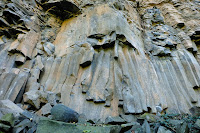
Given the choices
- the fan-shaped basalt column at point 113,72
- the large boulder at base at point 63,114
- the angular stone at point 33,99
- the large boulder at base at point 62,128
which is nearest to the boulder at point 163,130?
the large boulder at base at point 62,128

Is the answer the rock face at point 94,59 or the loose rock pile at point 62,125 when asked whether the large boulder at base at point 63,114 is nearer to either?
the loose rock pile at point 62,125

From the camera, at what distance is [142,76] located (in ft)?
20.0

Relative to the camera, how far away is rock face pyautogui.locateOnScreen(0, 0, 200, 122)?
5.07 m

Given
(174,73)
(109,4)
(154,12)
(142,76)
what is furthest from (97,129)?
(154,12)

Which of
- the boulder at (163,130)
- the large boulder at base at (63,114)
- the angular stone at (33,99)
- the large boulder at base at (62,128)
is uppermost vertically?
the angular stone at (33,99)

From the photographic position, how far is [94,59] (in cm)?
644

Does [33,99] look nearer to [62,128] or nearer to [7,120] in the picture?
[7,120]

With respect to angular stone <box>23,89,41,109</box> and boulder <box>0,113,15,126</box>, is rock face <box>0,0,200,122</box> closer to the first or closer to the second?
angular stone <box>23,89,41,109</box>

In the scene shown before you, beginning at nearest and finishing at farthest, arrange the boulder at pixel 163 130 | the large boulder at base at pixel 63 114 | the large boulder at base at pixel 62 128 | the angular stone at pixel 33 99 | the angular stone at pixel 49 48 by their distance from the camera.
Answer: the large boulder at base at pixel 62 128 < the boulder at pixel 163 130 < the large boulder at base at pixel 63 114 < the angular stone at pixel 33 99 < the angular stone at pixel 49 48

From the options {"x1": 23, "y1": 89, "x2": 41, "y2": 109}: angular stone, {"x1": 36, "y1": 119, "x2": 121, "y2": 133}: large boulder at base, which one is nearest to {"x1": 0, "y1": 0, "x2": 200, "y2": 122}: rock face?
{"x1": 23, "y1": 89, "x2": 41, "y2": 109}: angular stone

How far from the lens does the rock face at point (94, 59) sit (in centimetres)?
507

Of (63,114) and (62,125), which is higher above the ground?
(63,114)

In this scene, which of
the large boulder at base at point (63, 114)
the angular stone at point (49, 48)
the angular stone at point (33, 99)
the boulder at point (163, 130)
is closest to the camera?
the boulder at point (163, 130)

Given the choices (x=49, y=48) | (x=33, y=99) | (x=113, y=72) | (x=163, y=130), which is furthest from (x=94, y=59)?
(x=163, y=130)
